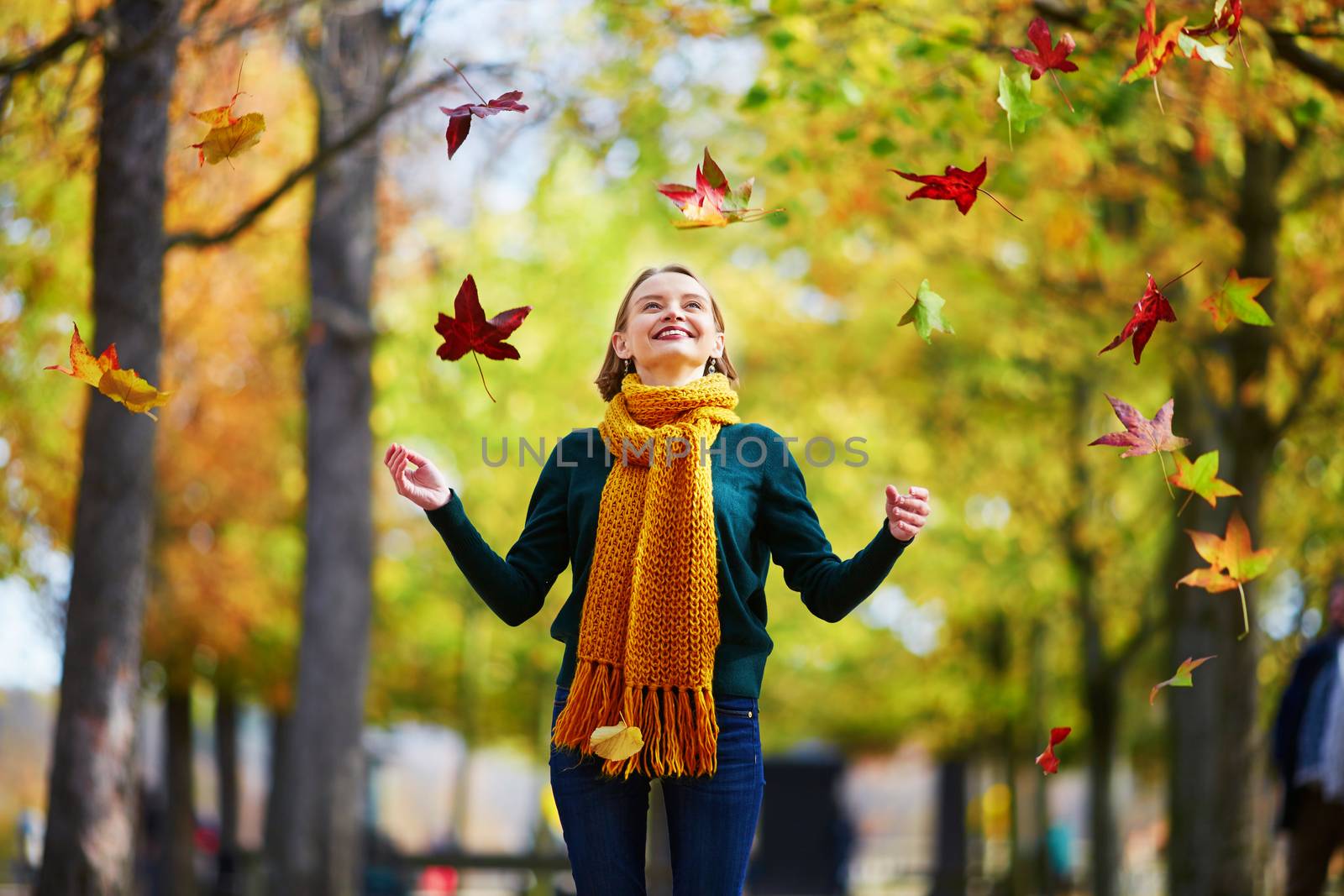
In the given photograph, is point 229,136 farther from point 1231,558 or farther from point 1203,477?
point 1231,558

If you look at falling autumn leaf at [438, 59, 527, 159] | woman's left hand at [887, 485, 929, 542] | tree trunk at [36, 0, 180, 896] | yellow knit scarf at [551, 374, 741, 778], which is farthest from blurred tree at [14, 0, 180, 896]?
woman's left hand at [887, 485, 929, 542]

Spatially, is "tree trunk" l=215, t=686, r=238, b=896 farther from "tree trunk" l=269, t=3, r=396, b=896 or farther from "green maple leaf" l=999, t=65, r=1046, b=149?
"green maple leaf" l=999, t=65, r=1046, b=149

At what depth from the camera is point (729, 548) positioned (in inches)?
112

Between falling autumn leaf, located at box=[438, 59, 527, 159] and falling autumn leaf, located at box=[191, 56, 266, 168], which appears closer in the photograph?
falling autumn leaf, located at box=[438, 59, 527, 159]

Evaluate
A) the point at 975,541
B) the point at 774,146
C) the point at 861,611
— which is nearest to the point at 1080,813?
the point at 861,611

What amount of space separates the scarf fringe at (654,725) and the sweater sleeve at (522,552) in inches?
8.6

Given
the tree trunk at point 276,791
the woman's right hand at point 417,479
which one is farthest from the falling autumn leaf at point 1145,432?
the tree trunk at point 276,791

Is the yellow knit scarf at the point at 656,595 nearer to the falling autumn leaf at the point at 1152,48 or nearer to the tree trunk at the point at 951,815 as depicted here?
the falling autumn leaf at the point at 1152,48

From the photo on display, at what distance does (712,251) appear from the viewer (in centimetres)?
1578

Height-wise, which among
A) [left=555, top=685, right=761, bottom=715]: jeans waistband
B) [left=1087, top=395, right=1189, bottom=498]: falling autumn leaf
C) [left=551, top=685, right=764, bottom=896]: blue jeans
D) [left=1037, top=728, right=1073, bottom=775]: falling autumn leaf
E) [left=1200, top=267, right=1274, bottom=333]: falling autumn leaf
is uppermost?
[left=1200, top=267, right=1274, bottom=333]: falling autumn leaf

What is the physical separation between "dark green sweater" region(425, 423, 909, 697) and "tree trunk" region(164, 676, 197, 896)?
525 inches

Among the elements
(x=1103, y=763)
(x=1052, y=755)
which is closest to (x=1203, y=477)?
(x=1052, y=755)

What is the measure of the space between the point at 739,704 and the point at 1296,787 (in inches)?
196

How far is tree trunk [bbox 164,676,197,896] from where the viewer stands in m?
15.3
